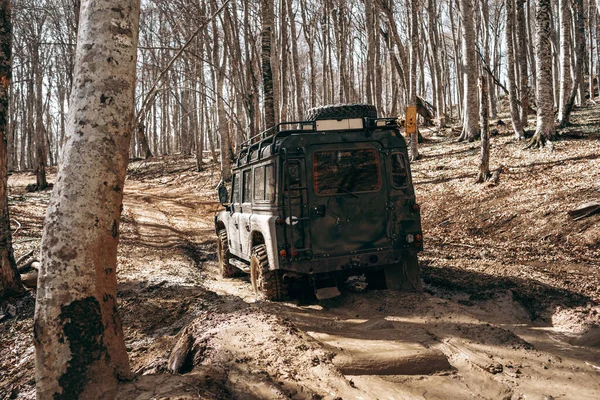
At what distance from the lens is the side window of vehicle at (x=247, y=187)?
23.4ft

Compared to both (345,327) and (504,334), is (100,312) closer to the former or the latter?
(345,327)

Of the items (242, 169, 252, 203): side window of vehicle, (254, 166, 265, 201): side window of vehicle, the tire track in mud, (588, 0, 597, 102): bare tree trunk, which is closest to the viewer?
the tire track in mud

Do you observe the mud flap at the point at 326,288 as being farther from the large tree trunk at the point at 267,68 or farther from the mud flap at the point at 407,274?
the large tree trunk at the point at 267,68

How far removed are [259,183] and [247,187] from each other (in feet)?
2.64

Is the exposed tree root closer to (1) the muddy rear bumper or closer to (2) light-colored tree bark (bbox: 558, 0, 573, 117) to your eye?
(2) light-colored tree bark (bbox: 558, 0, 573, 117)

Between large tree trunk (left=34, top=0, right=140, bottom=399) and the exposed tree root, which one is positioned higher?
the exposed tree root

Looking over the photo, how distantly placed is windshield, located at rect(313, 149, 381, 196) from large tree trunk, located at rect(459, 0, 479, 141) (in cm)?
1268

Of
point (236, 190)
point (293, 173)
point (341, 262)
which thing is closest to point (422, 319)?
point (341, 262)

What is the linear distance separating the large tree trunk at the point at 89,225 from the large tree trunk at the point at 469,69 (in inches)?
612

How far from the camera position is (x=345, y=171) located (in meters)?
5.94

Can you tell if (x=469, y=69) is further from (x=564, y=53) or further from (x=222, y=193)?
(x=222, y=193)

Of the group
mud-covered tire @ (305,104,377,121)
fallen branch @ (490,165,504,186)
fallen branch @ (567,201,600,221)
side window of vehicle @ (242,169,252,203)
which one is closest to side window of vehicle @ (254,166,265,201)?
side window of vehicle @ (242,169,252,203)

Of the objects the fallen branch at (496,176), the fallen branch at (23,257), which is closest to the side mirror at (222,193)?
the fallen branch at (23,257)

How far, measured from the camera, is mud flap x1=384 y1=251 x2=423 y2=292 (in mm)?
6055
